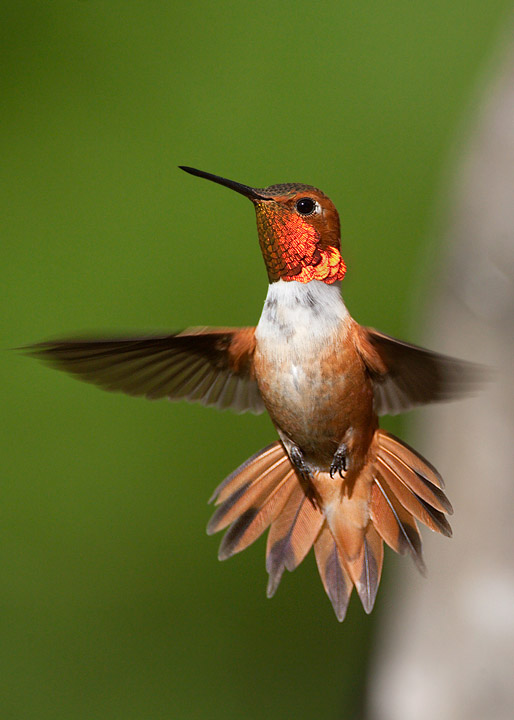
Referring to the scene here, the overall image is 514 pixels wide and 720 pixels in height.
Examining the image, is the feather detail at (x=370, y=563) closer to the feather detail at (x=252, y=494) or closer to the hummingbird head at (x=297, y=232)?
the feather detail at (x=252, y=494)

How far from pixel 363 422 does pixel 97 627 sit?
328 centimetres

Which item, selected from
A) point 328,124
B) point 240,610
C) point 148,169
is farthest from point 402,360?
point 240,610

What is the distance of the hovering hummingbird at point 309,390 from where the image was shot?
0.84m

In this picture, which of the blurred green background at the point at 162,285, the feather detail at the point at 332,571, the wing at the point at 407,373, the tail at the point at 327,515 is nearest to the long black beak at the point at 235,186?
the wing at the point at 407,373

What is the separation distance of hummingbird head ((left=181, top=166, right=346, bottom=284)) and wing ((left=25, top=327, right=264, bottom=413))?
0.53 feet

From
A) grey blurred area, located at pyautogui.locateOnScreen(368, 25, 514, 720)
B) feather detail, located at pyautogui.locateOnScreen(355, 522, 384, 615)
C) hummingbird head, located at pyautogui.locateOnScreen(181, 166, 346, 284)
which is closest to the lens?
hummingbird head, located at pyautogui.locateOnScreen(181, 166, 346, 284)

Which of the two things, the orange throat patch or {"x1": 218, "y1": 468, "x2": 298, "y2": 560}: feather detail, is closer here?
the orange throat patch

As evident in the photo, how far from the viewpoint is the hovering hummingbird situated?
0.84 m

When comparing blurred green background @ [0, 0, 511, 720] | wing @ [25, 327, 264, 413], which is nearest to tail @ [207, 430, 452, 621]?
wing @ [25, 327, 264, 413]

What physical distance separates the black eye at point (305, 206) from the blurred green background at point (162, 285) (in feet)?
4.10

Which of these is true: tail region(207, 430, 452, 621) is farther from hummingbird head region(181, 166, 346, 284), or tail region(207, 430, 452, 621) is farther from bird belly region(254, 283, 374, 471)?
hummingbird head region(181, 166, 346, 284)

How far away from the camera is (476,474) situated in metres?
2.87

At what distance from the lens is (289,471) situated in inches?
46.2

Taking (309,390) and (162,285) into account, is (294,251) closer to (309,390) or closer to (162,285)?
(309,390)
